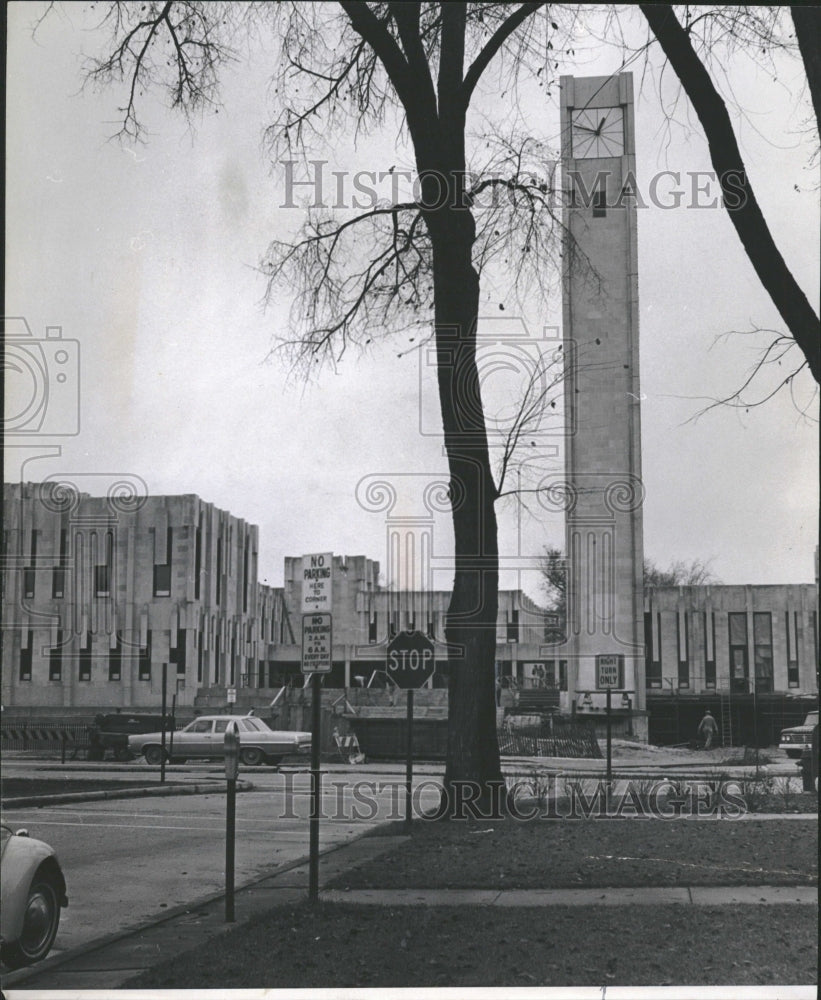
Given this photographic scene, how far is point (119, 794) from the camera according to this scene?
22609 millimetres

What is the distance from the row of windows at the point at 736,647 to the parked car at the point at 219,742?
78.7ft

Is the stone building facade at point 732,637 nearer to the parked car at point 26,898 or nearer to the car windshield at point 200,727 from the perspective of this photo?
the car windshield at point 200,727

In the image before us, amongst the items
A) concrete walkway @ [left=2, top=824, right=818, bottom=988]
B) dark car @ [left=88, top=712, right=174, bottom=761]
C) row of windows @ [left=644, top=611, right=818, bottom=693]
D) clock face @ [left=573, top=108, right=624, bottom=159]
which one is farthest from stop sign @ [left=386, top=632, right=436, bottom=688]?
row of windows @ [left=644, top=611, right=818, bottom=693]

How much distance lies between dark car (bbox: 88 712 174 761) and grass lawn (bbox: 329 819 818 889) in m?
22.7

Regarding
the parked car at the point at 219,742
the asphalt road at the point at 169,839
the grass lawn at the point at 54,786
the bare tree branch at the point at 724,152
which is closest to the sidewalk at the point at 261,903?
the asphalt road at the point at 169,839

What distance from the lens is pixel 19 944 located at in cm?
825

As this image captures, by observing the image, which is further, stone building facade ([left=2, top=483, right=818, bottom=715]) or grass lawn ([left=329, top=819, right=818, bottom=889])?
stone building facade ([left=2, top=483, right=818, bottom=715])

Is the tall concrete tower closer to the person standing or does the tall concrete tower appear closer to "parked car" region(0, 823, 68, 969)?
the person standing

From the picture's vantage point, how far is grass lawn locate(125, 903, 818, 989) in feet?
25.3

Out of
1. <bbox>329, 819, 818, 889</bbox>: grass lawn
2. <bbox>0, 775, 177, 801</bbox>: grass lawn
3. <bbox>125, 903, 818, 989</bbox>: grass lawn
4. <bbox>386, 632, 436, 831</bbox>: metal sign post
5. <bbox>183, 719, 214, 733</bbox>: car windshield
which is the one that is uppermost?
<bbox>386, 632, 436, 831</bbox>: metal sign post

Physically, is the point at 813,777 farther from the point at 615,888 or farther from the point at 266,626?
the point at 266,626

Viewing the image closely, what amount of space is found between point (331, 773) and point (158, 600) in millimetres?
7679

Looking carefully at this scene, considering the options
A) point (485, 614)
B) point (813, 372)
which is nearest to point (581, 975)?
point (813, 372)

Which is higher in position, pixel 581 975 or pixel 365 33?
pixel 365 33
